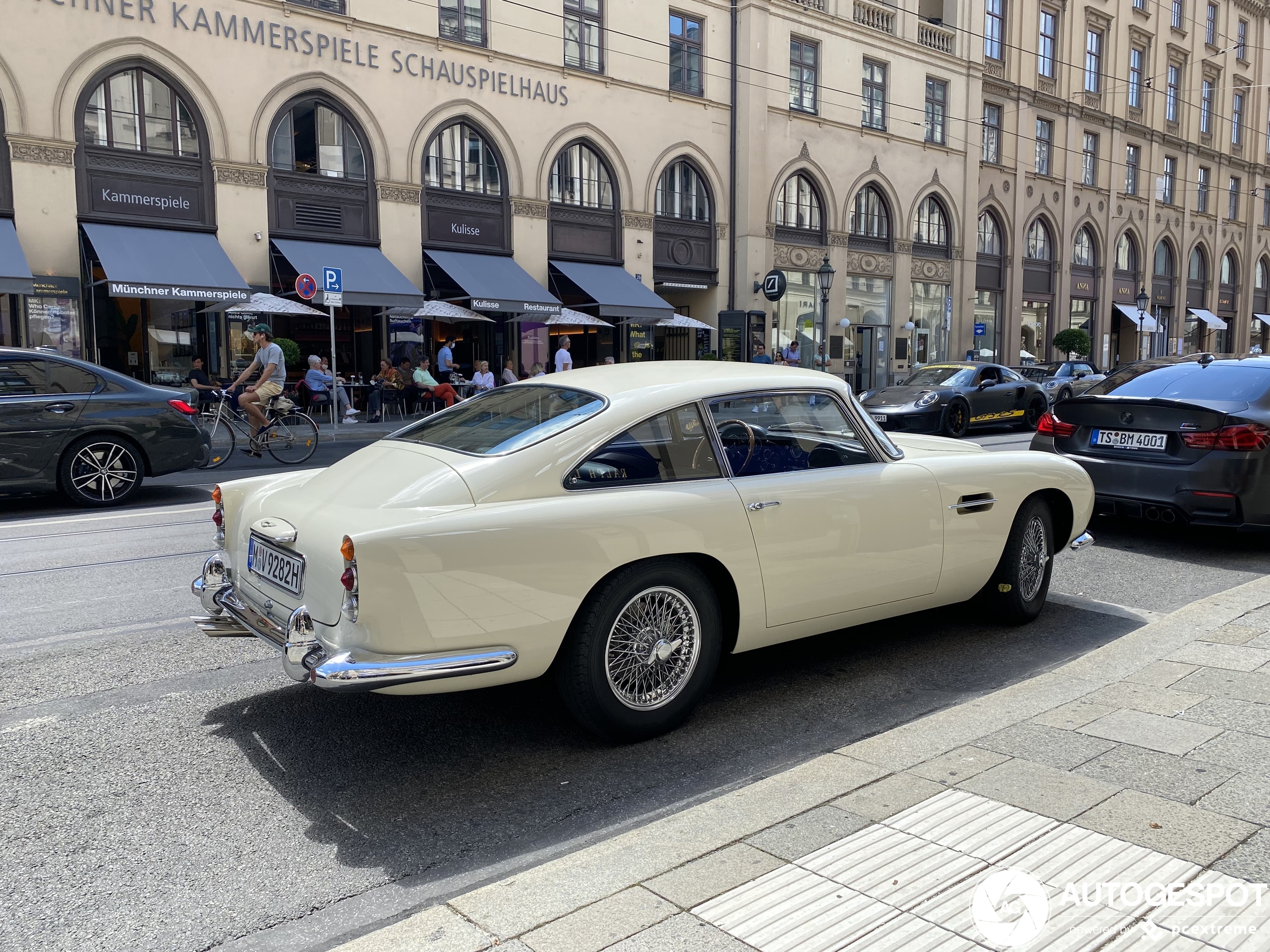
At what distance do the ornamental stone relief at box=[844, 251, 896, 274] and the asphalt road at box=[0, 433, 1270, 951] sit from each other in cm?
2684

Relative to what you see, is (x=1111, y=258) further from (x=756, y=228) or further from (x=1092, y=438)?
(x=1092, y=438)

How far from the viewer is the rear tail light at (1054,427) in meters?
8.06

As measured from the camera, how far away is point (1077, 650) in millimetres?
5078

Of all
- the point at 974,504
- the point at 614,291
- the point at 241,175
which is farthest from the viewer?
the point at 614,291

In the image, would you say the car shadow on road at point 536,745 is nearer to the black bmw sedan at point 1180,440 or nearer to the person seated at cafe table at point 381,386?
the black bmw sedan at point 1180,440

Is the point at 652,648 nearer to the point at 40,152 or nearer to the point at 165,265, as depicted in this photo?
the point at 165,265

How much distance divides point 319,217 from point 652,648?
20.1m

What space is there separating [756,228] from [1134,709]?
26.4m

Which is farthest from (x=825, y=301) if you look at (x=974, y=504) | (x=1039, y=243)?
(x=974, y=504)

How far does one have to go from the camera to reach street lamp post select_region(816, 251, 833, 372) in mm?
26219

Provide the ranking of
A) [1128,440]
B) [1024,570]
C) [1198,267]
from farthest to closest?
[1198,267] → [1128,440] → [1024,570]

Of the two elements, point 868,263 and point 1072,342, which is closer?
point 868,263

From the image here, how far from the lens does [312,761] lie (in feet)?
12.2

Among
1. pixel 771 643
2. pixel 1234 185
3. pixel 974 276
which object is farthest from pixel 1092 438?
pixel 1234 185
